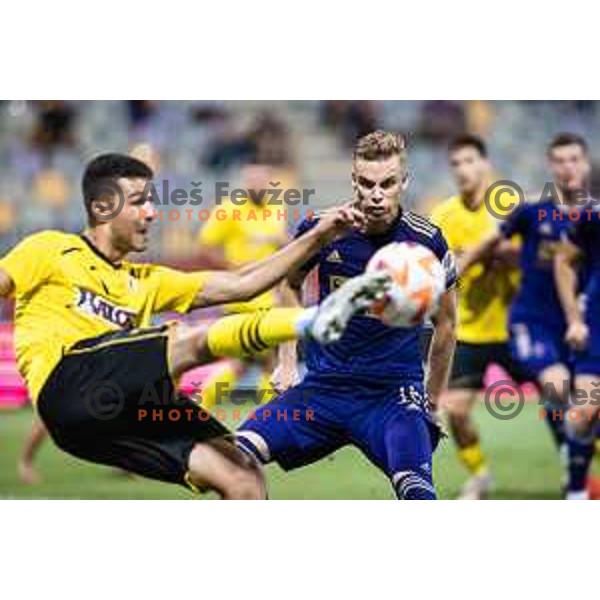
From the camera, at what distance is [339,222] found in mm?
6492

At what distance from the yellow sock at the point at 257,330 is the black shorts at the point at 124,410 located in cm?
66

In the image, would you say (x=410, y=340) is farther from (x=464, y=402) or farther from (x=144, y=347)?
(x=464, y=402)

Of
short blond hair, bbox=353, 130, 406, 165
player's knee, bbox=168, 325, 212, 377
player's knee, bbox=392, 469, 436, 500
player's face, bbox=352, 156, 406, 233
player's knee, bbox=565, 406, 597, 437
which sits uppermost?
short blond hair, bbox=353, 130, 406, 165

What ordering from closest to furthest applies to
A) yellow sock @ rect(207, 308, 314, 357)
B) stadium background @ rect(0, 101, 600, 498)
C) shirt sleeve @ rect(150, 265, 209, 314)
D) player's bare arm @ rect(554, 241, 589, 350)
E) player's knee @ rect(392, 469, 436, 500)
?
yellow sock @ rect(207, 308, 314, 357) < player's knee @ rect(392, 469, 436, 500) < shirt sleeve @ rect(150, 265, 209, 314) < stadium background @ rect(0, 101, 600, 498) < player's bare arm @ rect(554, 241, 589, 350)

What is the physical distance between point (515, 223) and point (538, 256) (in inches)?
13.2

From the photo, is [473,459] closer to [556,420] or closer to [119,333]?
[556,420]

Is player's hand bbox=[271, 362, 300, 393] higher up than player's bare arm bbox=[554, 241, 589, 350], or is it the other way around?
player's bare arm bbox=[554, 241, 589, 350]

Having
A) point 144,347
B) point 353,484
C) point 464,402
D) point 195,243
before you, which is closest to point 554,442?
point 464,402

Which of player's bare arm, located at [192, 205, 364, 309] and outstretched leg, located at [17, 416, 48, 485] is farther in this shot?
outstretched leg, located at [17, 416, 48, 485]

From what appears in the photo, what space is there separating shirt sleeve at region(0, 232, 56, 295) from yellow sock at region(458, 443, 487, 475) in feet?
8.42

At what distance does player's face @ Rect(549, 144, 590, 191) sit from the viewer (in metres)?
7.73

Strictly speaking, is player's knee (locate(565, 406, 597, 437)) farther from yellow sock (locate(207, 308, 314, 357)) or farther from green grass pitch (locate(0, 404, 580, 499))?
yellow sock (locate(207, 308, 314, 357))

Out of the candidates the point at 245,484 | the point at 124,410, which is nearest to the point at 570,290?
the point at 245,484

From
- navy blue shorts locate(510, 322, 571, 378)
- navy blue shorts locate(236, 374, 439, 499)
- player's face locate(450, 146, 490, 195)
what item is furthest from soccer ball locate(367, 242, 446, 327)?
navy blue shorts locate(510, 322, 571, 378)
